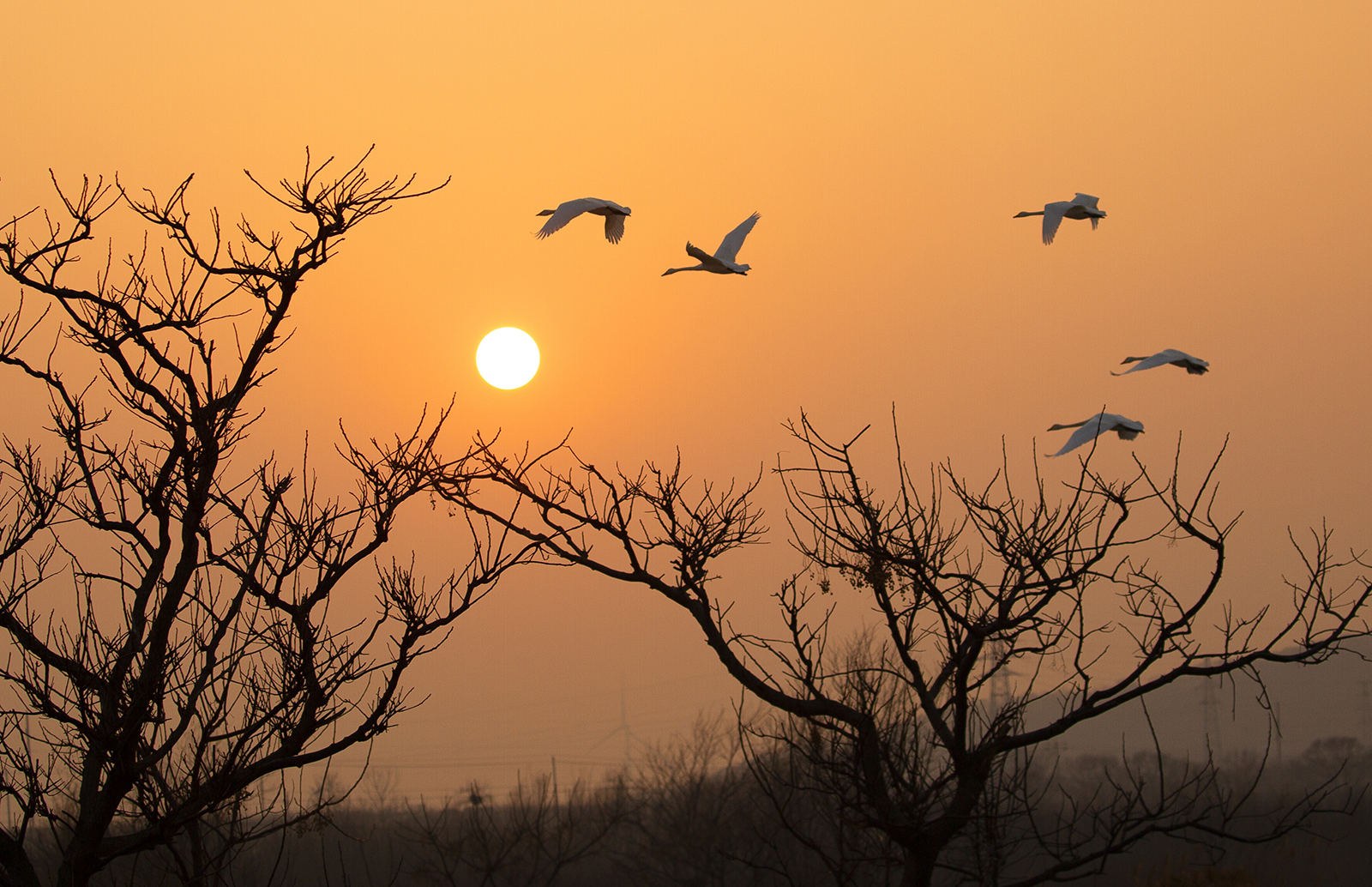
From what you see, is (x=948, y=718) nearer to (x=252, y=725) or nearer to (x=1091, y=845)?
(x=252, y=725)

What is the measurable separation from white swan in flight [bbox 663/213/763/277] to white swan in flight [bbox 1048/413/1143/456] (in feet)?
9.49

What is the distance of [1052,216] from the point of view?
10.1 metres

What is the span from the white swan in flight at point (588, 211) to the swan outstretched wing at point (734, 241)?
844 millimetres

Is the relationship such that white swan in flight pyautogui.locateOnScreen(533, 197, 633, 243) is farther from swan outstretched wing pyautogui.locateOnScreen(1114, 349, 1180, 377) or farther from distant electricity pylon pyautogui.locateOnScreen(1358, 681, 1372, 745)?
distant electricity pylon pyautogui.locateOnScreen(1358, 681, 1372, 745)

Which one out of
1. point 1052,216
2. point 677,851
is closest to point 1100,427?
point 1052,216

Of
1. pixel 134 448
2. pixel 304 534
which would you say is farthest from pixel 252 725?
pixel 134 448

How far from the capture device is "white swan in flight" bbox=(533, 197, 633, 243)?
9.21m

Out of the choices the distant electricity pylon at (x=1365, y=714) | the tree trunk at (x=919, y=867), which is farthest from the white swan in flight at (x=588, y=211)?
the distant electricity pylon at (x=1365, y=714)

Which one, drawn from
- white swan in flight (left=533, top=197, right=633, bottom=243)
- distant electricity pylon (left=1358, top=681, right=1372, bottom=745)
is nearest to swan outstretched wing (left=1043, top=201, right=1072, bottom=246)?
white swan in flight (left=533, top=197, right=633, bottom=243)

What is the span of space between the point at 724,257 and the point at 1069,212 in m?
3.19

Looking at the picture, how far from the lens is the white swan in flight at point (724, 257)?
28.5 feet

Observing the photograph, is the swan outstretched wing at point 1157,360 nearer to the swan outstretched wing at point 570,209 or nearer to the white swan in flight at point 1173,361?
the white swan in flight at point 1173,361

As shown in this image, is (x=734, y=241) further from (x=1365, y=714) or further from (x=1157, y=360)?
(x=1365, y=714)

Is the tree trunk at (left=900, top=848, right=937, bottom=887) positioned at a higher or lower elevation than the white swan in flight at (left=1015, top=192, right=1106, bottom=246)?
lower
